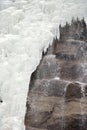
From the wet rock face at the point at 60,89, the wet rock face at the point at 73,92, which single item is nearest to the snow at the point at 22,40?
the wet rock face at the point at 60,89

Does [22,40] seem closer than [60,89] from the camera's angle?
No

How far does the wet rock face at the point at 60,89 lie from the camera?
10.2 metres

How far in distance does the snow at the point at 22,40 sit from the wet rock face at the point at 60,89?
16.8 inches

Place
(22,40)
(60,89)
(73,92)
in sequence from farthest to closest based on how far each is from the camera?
(22,40)
(60,89)
(73,92)

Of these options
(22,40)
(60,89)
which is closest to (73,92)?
(60,89)

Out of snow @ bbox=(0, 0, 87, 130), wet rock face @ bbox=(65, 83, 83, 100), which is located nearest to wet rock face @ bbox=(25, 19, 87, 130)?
wet rock face @ bbox=(65, 83, 83, 100)

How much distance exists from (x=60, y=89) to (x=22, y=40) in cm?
249

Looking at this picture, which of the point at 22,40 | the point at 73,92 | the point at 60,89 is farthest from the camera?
the point at 22,40

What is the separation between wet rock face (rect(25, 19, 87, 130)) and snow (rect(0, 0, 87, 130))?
426 millimetres

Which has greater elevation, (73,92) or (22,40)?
(22,40)

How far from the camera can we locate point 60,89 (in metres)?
10.8

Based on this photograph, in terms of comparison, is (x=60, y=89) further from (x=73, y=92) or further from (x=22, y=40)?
(x=22, y=40)

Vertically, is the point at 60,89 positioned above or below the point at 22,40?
below

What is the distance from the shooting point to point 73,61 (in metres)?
11.7
